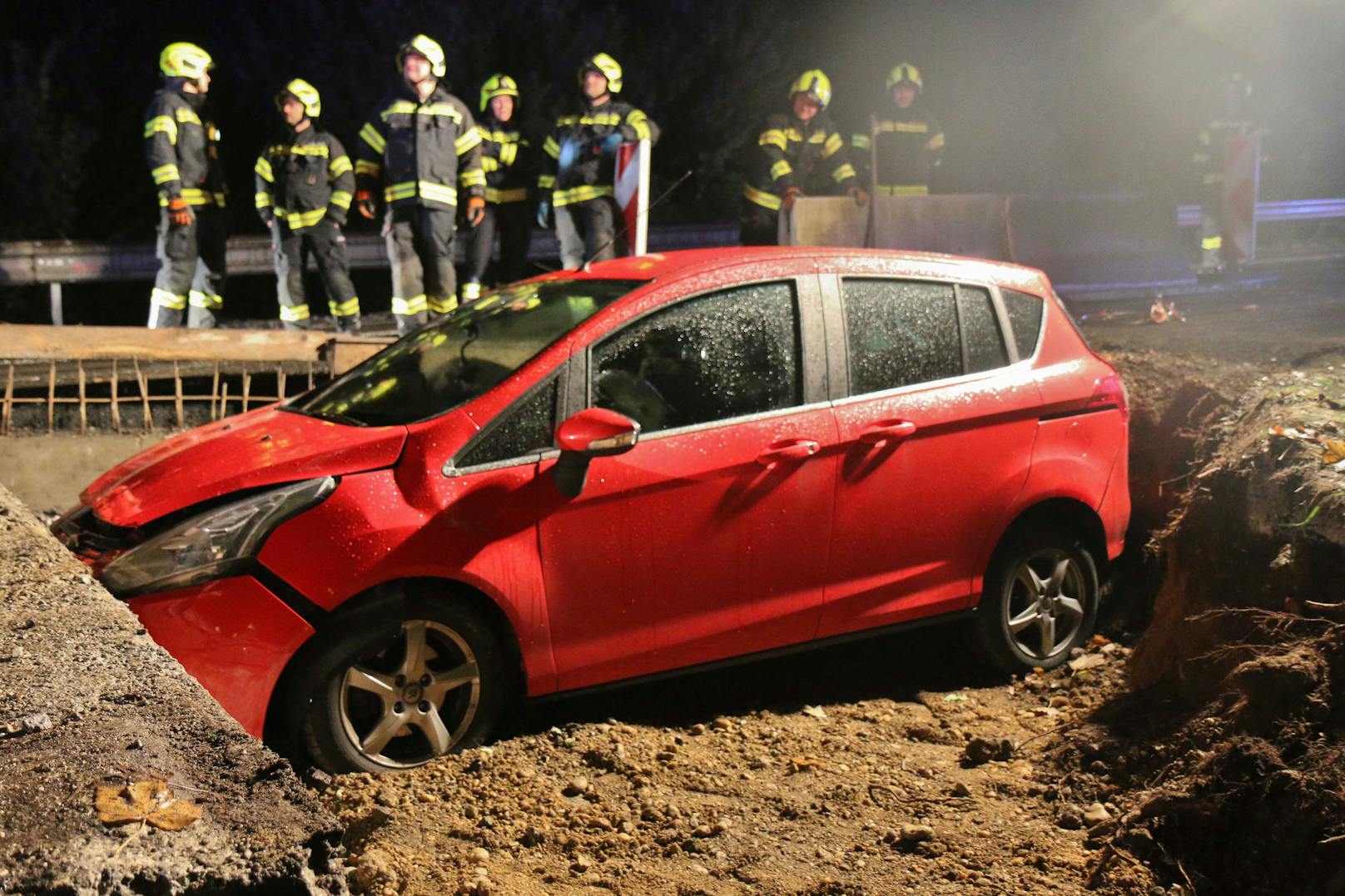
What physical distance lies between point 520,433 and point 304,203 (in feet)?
24.3

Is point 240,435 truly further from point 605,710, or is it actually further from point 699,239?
point 699,239

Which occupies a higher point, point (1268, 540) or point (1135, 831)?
point (1268, 540)

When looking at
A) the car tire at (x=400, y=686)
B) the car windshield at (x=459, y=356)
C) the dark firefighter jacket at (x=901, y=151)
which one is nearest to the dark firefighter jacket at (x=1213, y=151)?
the dark firefighter jacket at (x=901, y=151)

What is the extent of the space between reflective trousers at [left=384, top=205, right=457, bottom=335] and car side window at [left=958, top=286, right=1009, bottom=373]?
6173 mm

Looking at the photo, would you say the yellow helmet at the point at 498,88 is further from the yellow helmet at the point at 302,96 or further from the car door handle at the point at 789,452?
the car door handle at the point at 789,452

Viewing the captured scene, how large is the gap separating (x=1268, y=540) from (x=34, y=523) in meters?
4.49

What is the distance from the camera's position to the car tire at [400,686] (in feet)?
13.1

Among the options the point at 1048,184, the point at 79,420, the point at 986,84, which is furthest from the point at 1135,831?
the point at 986,84

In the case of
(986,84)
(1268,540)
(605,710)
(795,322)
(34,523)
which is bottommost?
(605,710)

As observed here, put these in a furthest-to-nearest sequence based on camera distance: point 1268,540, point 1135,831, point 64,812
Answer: point 1268,540 < point 1135,831 < point 64,812

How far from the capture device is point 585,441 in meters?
4.09

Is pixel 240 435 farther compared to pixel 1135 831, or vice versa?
pixel 240 435

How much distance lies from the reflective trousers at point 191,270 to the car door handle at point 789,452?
7668mm

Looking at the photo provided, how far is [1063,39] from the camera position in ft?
72.2
